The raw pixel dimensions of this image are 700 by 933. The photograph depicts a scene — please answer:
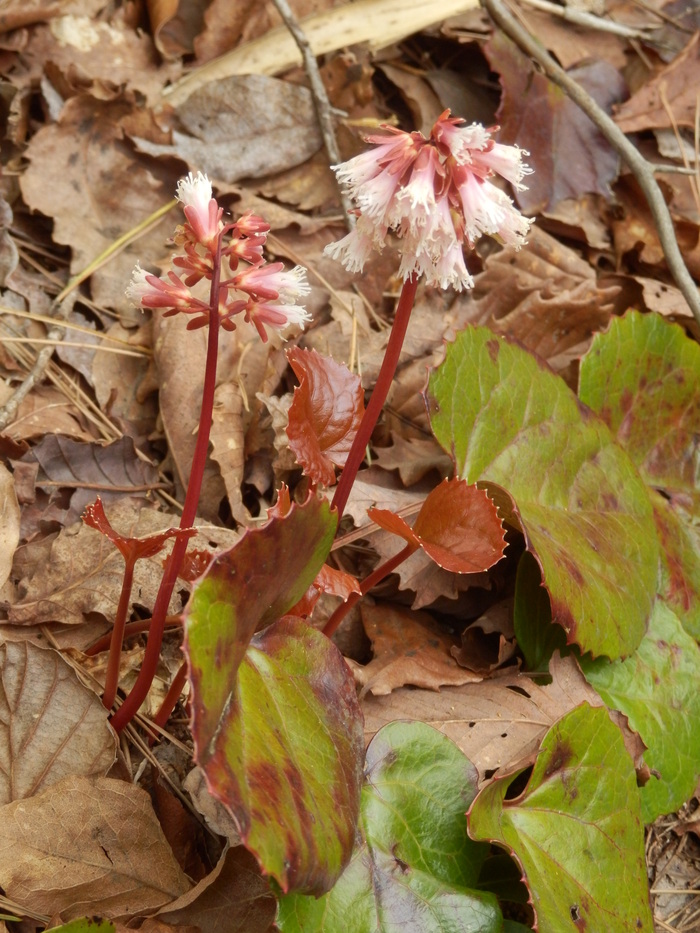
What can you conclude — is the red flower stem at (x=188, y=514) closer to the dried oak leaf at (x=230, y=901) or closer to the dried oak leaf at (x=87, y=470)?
the dried oak leaf at (x=230, y=901)

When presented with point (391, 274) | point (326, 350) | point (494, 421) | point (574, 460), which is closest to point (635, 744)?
point (574, 460)

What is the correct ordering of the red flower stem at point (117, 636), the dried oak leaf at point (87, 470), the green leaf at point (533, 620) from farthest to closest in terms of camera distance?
1. the dried oak leaf at point (87, 470)
2. the green leaf at point (533, 620)
3. the red flower stem at point (117, 636)

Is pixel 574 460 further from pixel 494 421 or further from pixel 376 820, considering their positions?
pixel 376 820

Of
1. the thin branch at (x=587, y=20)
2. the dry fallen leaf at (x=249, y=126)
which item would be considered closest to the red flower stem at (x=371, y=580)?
the dry fallen leaf at (x=249, y=126)

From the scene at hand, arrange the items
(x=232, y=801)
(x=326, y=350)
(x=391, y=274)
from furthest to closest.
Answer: (x=391, y=274)
(x=326, y=350)
(x=232, y=801)

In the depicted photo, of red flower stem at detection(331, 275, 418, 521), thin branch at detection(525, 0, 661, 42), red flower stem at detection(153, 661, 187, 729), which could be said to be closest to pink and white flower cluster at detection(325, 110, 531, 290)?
red flower stem at detection(331, 275, 418, 521)

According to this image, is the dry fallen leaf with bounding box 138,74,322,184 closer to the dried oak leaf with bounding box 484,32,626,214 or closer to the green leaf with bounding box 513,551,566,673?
the dried oak leaf with bounding box 484,32,626,214

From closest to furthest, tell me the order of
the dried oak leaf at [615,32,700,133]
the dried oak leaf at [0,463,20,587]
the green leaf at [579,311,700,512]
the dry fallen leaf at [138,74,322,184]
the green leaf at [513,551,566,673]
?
1. the dried oak leaf at [0,463,20,587]
2. the green leaf at [513,551,566,673]
3. the green leaf at [579,311,700,512]
4. the dry fallen leaf at [138,74,322,184]
5. the dried oak leaf at [615,32,700,133]
